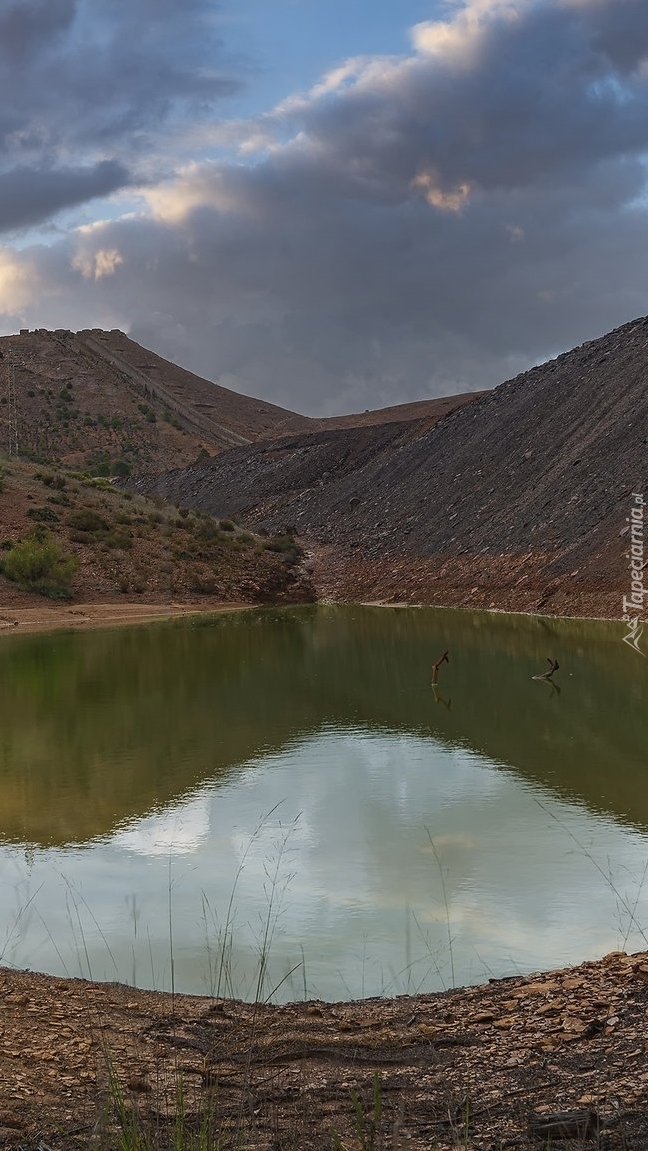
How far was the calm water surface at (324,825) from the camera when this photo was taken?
7488 mm

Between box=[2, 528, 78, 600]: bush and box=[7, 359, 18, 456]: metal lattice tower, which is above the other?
box=[7, 359, 18, 456]: metal lattice tower

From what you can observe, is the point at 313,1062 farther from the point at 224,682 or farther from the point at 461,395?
the point at 461,395

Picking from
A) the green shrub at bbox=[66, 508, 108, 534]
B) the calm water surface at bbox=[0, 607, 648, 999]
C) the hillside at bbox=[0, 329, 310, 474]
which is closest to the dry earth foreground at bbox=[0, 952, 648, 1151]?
the calm water surface at bbox=[0, 607, 648, 999]

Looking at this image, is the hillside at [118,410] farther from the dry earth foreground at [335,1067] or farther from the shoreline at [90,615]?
the dry earth foreground at [335,1067]

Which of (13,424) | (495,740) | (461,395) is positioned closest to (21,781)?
(495,740)

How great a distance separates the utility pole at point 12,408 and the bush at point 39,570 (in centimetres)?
4669

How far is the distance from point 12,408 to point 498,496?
65591 mm

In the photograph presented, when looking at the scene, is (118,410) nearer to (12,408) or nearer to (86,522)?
(12,408)

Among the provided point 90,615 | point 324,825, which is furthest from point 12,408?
point 324,825

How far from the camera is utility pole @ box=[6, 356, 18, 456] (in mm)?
89875

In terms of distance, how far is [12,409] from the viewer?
98062 millimetres

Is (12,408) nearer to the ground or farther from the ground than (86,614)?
farther from the ground

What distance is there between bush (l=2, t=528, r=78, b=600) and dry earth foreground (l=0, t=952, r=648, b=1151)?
115 ft

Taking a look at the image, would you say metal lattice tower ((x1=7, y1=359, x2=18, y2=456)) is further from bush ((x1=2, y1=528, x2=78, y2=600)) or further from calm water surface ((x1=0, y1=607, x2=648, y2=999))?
calm water surface ((x1=0, y1=607, x2=648, y2=999))
